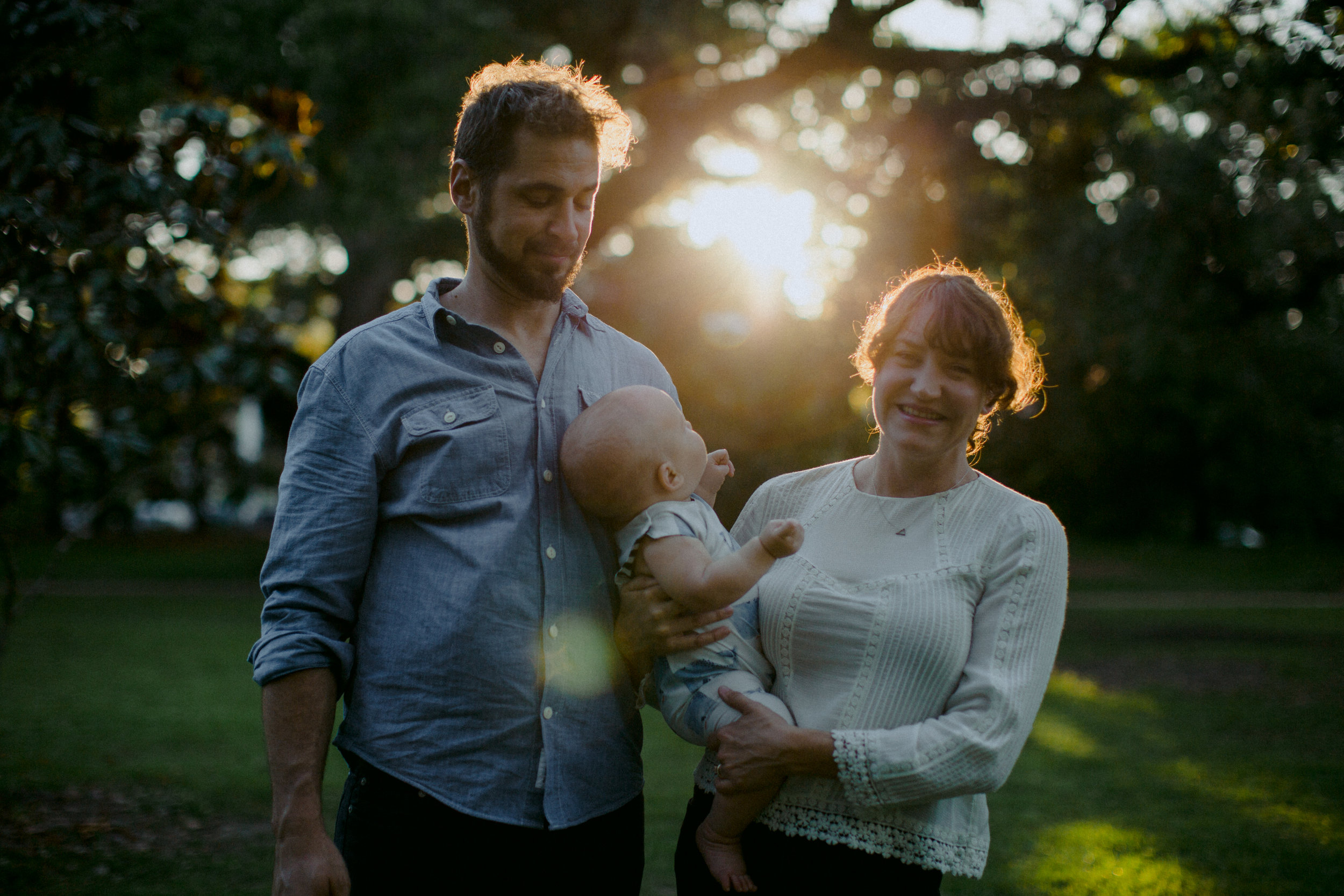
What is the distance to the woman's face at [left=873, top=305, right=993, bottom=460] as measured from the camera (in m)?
2.28

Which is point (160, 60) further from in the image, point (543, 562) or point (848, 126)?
point (543, 562)

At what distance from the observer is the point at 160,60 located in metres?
10.1

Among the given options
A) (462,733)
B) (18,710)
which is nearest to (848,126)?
(18,710)

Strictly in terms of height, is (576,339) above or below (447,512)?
above

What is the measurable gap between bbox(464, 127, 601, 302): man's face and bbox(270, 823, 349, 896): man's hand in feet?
3.83

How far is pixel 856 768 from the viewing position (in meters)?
2.08

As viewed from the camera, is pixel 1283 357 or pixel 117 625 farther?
pixel 117 625

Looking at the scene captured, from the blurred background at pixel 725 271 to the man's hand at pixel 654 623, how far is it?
3.12 meters

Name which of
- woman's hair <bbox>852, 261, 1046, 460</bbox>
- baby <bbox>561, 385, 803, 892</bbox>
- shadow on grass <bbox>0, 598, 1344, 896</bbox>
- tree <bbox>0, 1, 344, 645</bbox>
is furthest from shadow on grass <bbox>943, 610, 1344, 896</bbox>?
tree <bbox>0, 1, 344, 645</bbox>

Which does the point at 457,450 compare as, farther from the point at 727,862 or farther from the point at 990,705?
the point at 990,705

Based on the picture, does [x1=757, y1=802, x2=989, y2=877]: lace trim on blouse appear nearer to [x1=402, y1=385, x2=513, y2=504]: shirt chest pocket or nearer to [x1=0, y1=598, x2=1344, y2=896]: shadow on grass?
[x1=402, y1=385, x2=513, y2=504]: shirt chest pocket

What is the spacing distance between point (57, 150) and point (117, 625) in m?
11.3

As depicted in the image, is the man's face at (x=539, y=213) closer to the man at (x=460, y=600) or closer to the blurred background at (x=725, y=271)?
the man at (x=460, y=600)

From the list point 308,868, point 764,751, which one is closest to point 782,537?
point 764,751
